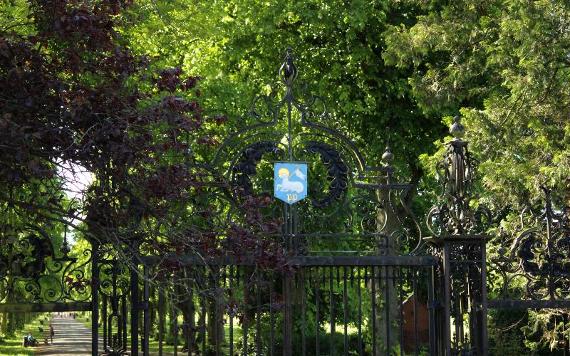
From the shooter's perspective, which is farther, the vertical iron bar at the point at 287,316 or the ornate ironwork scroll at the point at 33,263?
the vertical iron bar at the point at 287,316

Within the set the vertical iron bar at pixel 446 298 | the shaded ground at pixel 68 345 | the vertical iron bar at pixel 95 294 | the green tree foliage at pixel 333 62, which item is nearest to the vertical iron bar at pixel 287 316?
the vertical iron bar at pixel 446 298

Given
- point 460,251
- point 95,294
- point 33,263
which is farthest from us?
point 460,251

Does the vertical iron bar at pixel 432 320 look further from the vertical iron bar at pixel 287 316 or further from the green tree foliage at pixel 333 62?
the green tree foliage at pixel 333 62

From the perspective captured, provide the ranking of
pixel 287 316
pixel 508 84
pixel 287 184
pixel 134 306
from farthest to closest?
1. pixel 508 84
2. pixel 287 184
3. pixel 287 316
4. pixel 134 306

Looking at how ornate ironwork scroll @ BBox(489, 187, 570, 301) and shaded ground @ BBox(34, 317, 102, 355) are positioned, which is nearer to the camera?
ornate ironwork scroll @ BBox(489, 187, 570, 301)

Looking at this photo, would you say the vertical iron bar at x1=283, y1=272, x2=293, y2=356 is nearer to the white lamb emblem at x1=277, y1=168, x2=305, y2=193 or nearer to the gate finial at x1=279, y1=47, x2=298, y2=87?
the white lamb emblem at x1=277, y1=168, x2=305, y2=193

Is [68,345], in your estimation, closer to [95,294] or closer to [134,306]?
[134,306]

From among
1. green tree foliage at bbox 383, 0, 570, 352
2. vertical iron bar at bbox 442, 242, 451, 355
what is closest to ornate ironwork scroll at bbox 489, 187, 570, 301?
vertical iron bar at bbox 442, 242, 451, 355

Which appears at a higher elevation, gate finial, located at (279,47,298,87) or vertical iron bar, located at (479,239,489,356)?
gate finial, located at (279,47,298,87)

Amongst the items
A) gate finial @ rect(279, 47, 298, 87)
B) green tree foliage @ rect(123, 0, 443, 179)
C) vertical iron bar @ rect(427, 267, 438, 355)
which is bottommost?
vertical iron bar @ rect(427, 267, 438, 355)

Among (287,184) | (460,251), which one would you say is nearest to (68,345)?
(287,184)

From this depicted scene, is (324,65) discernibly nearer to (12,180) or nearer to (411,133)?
(411,133)

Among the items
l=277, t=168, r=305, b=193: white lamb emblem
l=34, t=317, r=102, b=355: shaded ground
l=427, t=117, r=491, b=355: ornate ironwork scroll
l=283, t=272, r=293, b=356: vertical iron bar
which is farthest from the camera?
l=34, t=317, r=102, b=355: shaded ground

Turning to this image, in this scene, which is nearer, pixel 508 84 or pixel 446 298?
pixel 446 298
